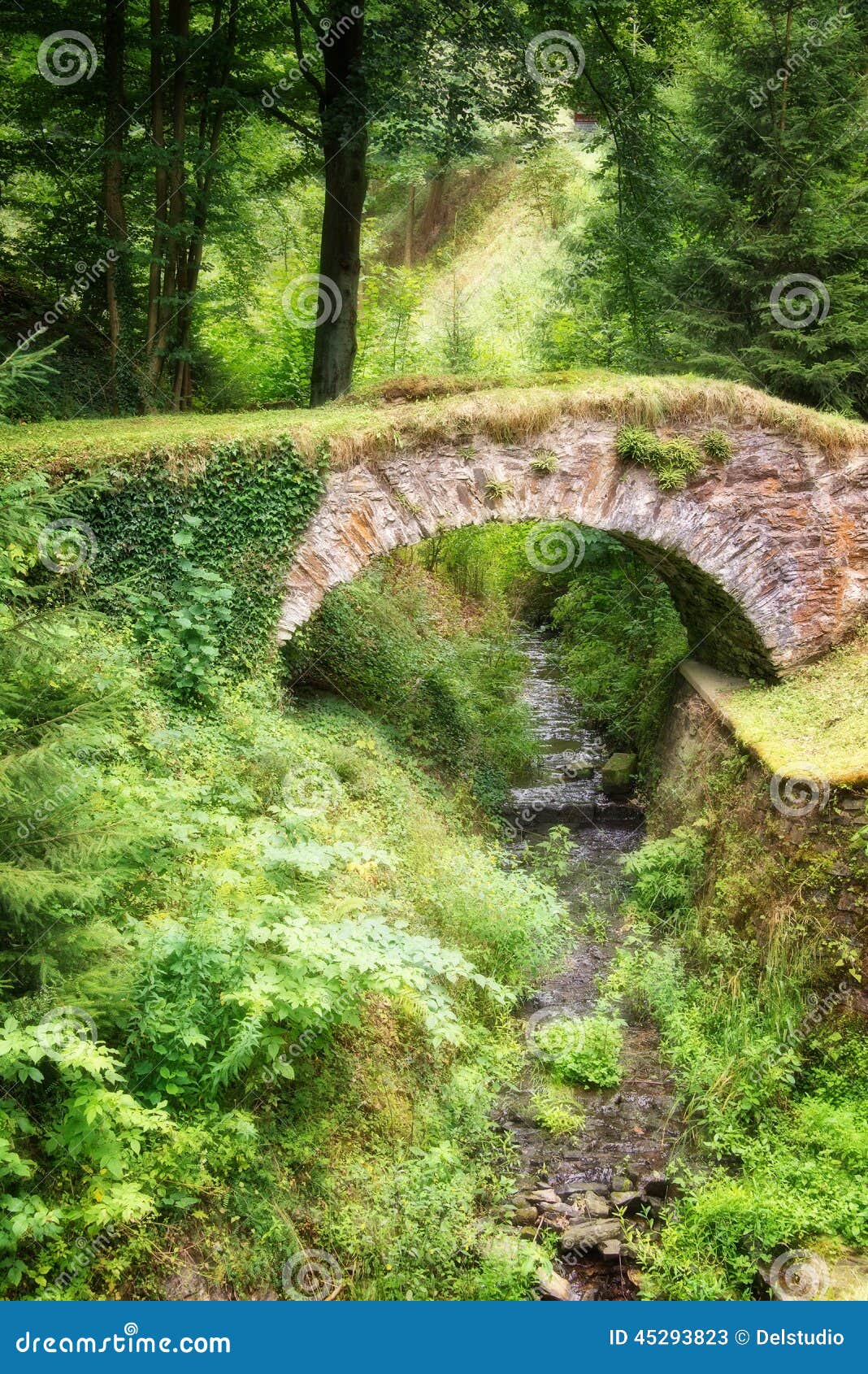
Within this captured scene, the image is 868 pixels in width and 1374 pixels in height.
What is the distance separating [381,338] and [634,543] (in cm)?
814

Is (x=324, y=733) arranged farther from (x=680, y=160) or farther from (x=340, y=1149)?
(x=680, y=160)

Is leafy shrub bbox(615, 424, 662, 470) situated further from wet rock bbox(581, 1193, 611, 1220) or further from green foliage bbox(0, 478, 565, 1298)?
wet rock bbox(581, 1193, 611, 1220)

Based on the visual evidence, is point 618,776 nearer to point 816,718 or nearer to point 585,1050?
point 816,718

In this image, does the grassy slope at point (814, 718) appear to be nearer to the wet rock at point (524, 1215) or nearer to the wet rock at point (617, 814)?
the wet rock at point (617, 814)

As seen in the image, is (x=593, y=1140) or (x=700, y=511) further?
(x=700, y=511)

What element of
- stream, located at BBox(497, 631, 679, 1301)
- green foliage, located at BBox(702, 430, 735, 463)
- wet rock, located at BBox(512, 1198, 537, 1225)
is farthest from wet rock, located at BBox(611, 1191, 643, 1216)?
green foliage, located at BBox(702, 430, 735, 463)

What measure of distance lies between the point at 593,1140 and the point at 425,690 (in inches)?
228

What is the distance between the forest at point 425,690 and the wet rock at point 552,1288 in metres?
0.02

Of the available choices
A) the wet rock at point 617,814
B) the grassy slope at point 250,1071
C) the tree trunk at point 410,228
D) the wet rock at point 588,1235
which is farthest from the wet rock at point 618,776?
the tree trunk at point 410,228

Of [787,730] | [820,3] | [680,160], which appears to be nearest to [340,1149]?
[787,730]

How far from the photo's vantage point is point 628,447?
8.74 metres

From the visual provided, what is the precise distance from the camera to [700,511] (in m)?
8.97

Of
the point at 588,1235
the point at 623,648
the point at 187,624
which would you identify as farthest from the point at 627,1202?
the point at 623,648

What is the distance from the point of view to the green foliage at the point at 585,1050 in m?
6.58
